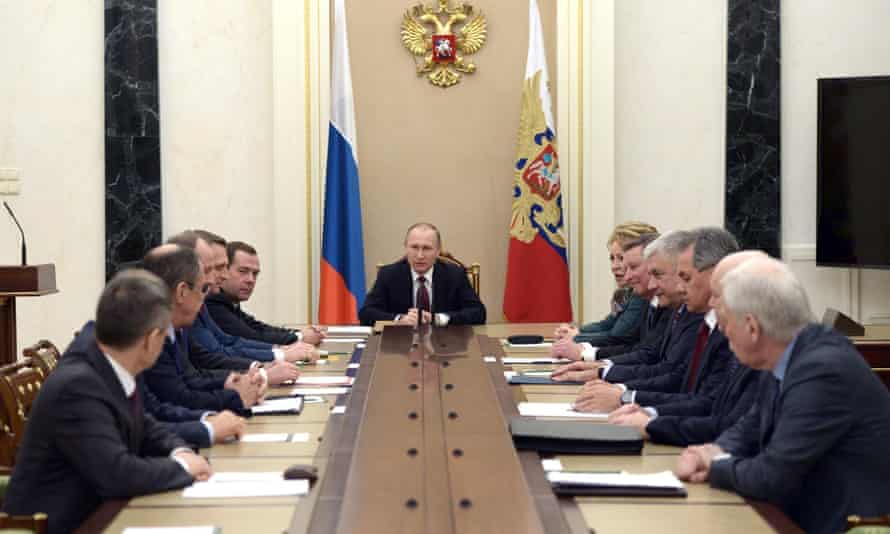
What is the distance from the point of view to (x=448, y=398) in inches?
167

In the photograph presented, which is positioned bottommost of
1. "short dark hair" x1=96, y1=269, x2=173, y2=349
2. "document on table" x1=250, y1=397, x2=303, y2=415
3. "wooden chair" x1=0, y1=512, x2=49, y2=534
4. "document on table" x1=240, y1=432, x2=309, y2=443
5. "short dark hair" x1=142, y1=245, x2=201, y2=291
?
"wooden chair" x1=0, y1=512, x2=49, y2=534

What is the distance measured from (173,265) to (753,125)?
20.9 feet

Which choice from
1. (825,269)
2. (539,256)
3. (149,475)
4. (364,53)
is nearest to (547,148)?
(539,256)

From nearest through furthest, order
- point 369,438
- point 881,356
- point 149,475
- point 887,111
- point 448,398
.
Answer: point 149,475 → point 369,438 → point 448,398 → point 881,356 → point 887,111

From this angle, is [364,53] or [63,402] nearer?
[63,402]

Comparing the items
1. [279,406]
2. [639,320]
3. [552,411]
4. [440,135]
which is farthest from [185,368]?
[440,135]

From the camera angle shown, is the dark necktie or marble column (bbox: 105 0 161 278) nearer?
the dark necktie

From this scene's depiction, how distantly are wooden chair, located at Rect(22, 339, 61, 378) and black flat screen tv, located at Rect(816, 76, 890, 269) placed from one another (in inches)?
244

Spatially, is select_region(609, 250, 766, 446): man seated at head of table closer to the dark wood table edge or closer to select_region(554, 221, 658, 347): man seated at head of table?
the dark wood table edge

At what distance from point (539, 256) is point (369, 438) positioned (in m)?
5.72

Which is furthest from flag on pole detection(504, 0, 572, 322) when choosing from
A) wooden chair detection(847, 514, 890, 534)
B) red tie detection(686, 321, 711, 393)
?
wooden chair detection(847, 514, 890, 534)

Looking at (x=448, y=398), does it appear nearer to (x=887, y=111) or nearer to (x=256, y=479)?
(x=256, y=479)

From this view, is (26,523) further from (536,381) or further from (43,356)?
(536,381)

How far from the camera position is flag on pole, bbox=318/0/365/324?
898cm
